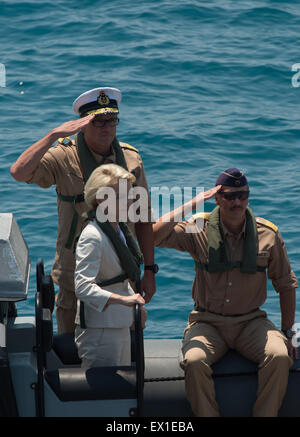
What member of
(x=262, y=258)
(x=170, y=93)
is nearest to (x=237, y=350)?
(x=262, y=258)

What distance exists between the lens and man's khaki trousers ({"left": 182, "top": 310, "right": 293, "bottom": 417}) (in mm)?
3723

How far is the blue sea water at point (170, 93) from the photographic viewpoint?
8.23 m

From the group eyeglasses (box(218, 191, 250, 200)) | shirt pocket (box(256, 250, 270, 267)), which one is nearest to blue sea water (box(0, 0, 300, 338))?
shirt pocket (box(256, 250, 270, 267))

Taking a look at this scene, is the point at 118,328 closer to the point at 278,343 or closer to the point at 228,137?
the point at 278,343

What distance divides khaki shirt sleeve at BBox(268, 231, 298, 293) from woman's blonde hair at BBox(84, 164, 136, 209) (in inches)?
34.5

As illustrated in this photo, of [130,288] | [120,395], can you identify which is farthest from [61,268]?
[120,395]

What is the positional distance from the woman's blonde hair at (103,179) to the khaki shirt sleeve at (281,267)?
88cm

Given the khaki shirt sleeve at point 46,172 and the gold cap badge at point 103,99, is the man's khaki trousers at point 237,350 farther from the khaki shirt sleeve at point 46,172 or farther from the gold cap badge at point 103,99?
the gold cap badge at point 103,99

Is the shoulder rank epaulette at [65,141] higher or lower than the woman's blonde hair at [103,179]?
higher

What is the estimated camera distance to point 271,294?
7.20 metres

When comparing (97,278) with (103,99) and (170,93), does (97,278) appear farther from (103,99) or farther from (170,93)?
(170,93)

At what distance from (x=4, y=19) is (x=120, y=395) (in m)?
10.6

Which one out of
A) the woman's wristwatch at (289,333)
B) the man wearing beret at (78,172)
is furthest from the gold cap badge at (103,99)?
the woman's wristwatch at (289,333)

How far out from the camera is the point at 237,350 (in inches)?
157
